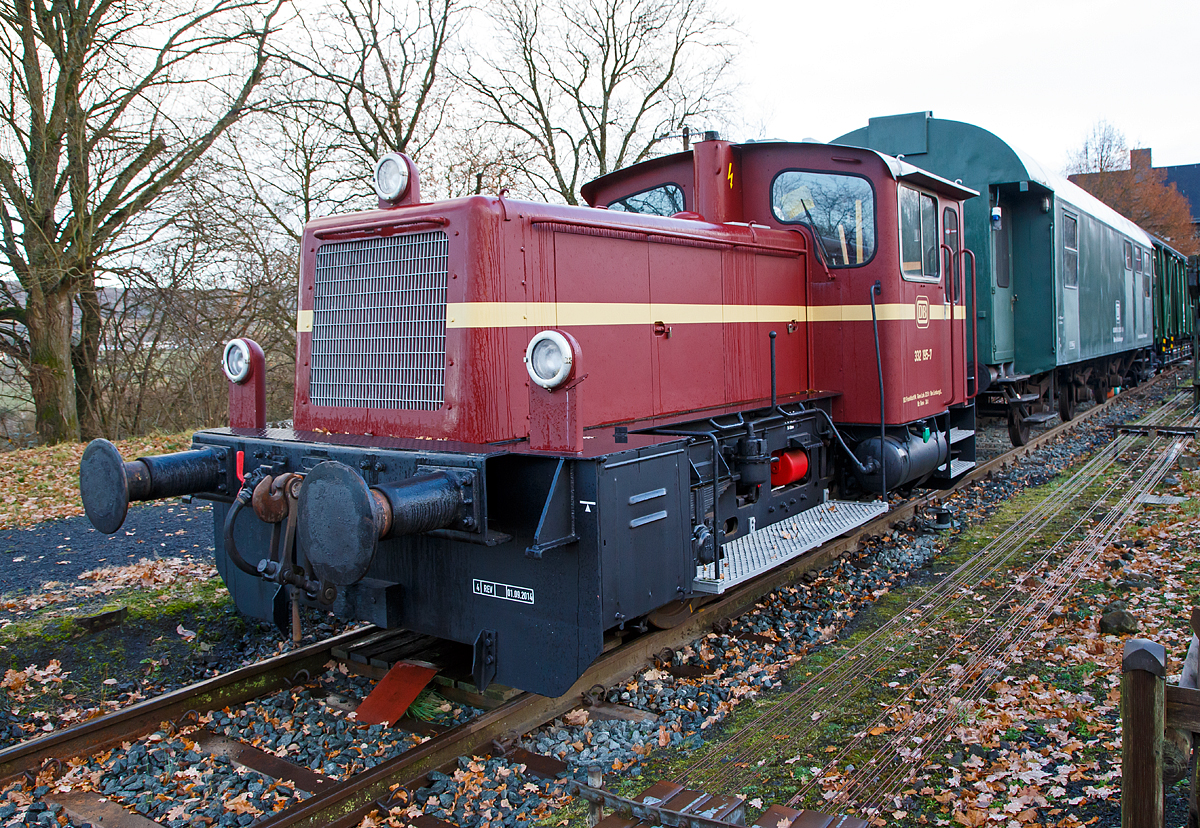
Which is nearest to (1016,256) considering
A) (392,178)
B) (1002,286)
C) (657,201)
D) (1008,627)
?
(1002,286)

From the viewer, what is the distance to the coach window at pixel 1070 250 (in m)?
11.4

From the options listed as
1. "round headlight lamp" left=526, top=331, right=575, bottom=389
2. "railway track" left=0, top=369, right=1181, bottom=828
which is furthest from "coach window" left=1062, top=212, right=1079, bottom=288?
"round headlight lamp" left=526, top=331, right=575, bottom=389

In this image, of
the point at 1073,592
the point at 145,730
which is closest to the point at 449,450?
the point at 145,730

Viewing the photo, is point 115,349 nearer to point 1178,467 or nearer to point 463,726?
point 463,726

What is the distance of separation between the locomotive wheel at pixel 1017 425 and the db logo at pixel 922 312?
5.01 m

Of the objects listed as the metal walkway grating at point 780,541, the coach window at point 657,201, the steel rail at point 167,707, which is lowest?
the steel rail at point 167,707

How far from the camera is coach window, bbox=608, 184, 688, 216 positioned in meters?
6.66

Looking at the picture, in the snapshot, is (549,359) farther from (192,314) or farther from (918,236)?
(192,314)

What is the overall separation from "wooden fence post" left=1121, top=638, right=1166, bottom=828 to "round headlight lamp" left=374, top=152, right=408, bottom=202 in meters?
3.93

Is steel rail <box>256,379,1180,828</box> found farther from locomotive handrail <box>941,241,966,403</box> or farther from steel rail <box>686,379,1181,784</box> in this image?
locomotive handrail <box>941,241,966,403</box>

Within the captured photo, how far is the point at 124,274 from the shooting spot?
51.4ft

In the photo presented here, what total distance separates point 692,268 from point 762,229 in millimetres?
1071

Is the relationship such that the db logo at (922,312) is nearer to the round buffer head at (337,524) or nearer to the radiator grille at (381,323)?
the radiator grille at (381,323)

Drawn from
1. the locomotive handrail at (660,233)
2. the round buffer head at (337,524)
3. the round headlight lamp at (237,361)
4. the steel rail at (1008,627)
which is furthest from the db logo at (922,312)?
the round buffer head at (337,524)
